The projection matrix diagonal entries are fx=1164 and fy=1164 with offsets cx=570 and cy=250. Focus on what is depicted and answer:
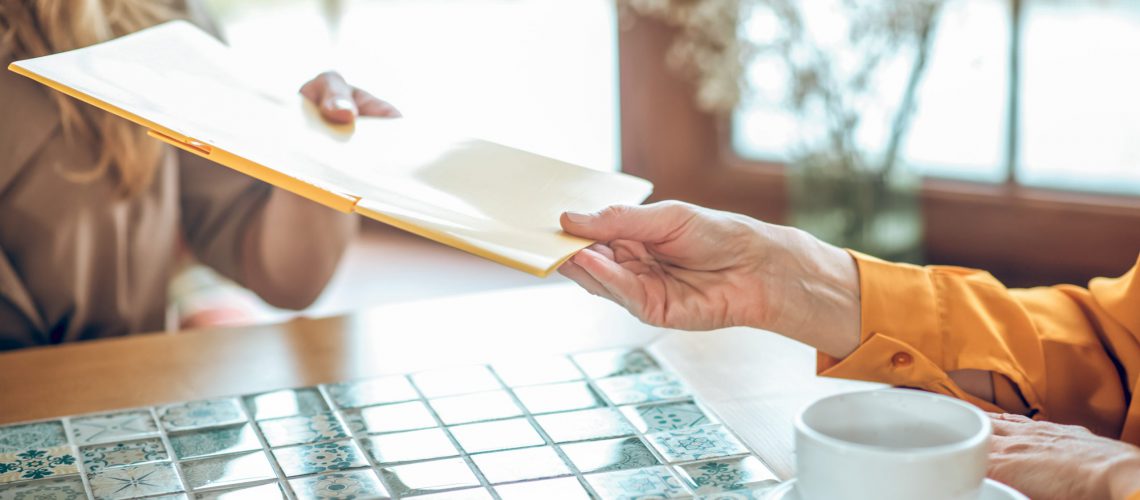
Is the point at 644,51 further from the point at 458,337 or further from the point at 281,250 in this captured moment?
the point at 458,337

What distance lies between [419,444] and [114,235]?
29.6 inches

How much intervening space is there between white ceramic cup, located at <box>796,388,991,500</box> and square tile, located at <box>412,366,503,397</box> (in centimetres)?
37

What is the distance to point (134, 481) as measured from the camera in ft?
2.70

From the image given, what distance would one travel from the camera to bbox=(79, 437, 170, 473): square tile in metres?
0.86

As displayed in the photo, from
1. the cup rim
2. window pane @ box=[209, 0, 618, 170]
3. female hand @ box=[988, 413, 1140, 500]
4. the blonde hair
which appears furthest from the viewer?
window pane @ box=[209, 0, 618, 170]

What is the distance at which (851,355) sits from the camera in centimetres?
98

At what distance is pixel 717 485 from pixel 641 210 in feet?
0.77

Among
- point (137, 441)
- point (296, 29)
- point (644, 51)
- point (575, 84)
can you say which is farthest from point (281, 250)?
point (296, 29)

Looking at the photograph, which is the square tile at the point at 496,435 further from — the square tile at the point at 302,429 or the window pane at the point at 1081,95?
the window pane at the point at 1081,95

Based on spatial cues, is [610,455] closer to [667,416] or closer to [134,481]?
[667,416]

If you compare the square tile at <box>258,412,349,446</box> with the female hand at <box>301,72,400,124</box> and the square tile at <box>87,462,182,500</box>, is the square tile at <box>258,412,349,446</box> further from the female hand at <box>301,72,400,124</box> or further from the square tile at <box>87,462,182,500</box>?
the female hand at <box>301,72,400,124</box>

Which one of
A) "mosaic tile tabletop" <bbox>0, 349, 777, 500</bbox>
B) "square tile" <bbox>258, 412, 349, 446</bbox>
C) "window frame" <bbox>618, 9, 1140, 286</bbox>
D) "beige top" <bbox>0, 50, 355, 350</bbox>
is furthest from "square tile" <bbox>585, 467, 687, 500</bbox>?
"window frame" <bbox>618, 9, 1140, 286</bbox>

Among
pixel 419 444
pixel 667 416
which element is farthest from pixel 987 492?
pixel 419 444

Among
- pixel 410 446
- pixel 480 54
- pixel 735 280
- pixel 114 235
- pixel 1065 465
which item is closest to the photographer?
pixel 1065 465
